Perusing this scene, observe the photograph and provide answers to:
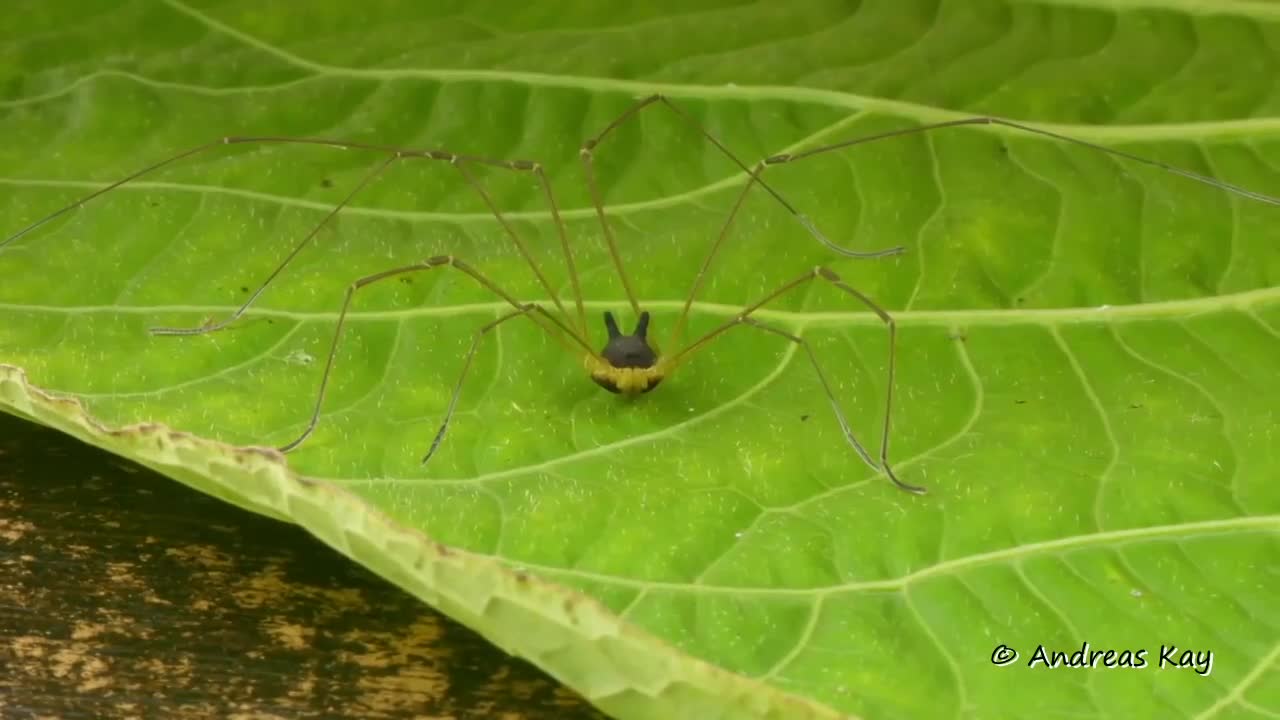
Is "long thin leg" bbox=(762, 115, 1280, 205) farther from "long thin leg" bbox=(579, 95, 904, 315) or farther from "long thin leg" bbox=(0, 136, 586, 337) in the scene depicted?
"long thin leg" bbox=(0, 136, 586, 337)

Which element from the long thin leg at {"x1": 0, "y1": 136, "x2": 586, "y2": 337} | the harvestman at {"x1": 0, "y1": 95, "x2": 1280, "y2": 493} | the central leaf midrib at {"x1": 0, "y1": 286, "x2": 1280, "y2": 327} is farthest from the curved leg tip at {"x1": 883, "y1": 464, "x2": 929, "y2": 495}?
the long thin leg at {"x1": 0, "y1": 136, "x2": 586, "y2": 337}

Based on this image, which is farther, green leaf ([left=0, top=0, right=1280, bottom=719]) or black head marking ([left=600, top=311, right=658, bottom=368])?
black head marking ([left=600, top=311, right=658, bottom=368])

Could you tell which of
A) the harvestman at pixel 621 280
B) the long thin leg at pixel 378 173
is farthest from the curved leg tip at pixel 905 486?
the long thin leg at pixel 378 173

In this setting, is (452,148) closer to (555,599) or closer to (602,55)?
(602,55)

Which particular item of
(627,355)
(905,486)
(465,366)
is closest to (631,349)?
(627,355)

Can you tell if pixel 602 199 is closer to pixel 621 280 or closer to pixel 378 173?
pixel 621 280

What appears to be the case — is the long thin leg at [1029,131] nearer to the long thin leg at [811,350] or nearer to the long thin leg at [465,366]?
the long thin leg at [811,350]

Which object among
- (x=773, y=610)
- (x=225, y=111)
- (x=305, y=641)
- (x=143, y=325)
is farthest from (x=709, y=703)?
(x=225, y=111)

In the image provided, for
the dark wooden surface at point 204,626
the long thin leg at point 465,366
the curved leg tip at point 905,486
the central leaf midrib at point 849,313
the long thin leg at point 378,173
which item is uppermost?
the long thin leg at point 378,173
